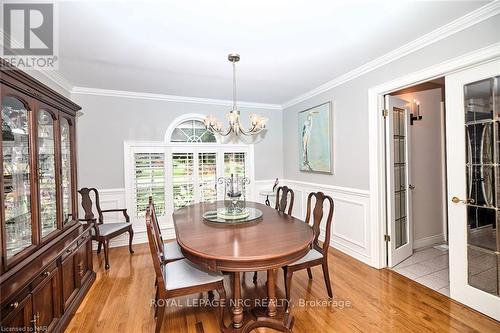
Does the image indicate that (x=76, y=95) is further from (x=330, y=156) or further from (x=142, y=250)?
(x=330, y=156)

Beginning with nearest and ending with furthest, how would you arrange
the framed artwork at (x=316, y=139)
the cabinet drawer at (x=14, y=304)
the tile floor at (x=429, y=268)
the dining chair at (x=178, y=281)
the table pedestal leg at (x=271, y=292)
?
the cabinet drawer at (x=14, y=304), the dining chair at (x=178, y=281), the table pedestal leg at (x=271, y=292), the tile floor at (x=429, y=268), the framed artwork at (x=316, y=139)

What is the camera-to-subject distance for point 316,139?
375 centimetres

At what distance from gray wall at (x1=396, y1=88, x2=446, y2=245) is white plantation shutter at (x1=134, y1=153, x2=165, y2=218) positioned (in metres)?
3.94

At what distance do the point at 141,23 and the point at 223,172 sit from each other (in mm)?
2862

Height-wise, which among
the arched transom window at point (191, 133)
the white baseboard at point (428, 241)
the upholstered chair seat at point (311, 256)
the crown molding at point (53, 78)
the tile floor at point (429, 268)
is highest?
the crown molding at point (53, 78)

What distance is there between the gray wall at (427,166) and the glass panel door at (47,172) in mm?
4229

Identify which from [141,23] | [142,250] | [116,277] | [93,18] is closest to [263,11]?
[141,23]

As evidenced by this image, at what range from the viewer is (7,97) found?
1.54 metres

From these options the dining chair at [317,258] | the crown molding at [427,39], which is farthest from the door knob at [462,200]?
the crown molding at [427,39]

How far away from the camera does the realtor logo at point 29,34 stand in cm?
169

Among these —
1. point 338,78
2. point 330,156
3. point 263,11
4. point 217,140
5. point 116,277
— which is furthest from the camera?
point 217,140

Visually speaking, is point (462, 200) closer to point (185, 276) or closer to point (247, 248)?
point (247, 248)

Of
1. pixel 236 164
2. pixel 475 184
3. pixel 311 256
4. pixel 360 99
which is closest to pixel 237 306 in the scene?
pixel 311 256

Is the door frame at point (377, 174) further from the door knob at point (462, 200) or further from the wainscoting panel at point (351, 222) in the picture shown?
the door knob at point (462, 200)
